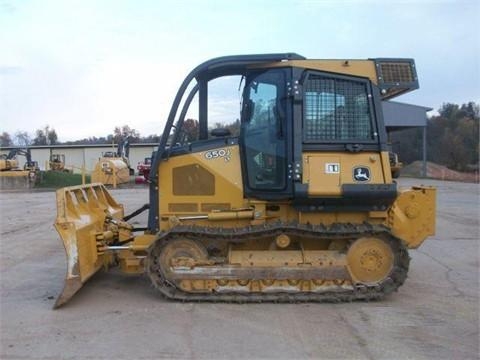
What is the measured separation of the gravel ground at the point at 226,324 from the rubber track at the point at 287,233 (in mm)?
107

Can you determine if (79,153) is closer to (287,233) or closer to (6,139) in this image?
(6,139)

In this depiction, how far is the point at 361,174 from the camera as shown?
631 centimetres

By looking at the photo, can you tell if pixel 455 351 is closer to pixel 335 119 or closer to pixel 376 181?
pixel 376 181

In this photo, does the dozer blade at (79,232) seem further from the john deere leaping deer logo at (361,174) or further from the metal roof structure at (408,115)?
the metal roof structure at (408,115)

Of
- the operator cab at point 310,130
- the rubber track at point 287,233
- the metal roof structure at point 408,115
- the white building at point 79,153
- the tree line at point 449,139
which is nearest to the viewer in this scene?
the rubber track at point 287,233

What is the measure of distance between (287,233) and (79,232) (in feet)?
7.71

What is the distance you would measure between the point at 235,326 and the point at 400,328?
5.27 feet

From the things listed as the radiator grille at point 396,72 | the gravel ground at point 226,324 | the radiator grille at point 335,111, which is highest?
the radiator grille at point 396,72

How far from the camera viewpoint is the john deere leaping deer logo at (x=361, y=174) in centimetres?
630

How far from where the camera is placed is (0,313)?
581cm

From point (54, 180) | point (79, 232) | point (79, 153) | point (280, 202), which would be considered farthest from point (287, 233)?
point (79, 153)

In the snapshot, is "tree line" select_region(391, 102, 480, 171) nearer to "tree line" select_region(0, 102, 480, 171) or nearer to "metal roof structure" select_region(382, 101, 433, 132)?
"tree line" select_region(0, 102, 480, 171)

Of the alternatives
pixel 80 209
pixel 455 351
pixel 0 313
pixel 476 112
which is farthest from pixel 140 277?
pixel 476 112

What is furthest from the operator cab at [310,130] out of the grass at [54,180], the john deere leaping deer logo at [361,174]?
the grass at [54,180]
